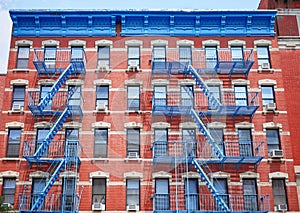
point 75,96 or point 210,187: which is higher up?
point 75,96

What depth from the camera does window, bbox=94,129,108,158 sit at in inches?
1102

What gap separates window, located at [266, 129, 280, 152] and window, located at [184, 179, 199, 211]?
5.41 m

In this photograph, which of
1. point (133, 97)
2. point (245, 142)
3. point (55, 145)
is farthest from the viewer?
point (133, 97)

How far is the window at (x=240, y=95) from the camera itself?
29458 millimetres

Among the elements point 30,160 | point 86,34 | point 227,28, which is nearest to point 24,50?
point 86,34

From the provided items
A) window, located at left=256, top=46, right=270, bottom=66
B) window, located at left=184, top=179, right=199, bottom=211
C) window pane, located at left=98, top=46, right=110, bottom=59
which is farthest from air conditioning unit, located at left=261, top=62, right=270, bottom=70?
window pane, located at left=98, top=46, right=110, bottom=59

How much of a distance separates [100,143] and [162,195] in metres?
5.16

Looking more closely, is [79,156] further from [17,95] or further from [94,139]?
[17,95]

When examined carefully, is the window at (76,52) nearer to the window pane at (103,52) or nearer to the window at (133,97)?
the window pane at (103,52)

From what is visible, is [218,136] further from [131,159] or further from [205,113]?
[131,159]

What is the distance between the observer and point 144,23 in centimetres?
3116

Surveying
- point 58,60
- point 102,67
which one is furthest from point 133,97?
point 58,60

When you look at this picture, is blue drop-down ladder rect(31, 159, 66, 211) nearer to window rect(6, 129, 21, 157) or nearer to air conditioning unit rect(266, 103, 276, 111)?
window rect(6, 129, 21, 157)

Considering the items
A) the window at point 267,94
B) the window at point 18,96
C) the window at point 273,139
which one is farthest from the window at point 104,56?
the window at point 273,139
